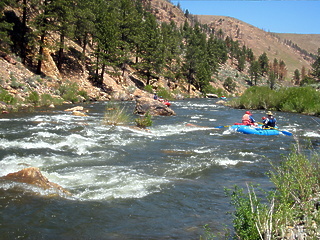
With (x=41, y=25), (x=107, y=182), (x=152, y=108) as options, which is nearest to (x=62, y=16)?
(x=41, y=25)

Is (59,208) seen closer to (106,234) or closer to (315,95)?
(106,234)

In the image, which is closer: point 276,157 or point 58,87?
point 276,157

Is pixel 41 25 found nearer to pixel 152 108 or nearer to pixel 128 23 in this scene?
pixel 152 108

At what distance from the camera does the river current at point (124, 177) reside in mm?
4445

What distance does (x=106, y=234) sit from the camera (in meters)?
4.19

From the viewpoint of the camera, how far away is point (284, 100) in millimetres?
25062

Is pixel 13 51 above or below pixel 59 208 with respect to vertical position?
above

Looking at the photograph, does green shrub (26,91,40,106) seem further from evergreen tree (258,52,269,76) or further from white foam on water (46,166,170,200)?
evergreen tree (258,52,269,76)

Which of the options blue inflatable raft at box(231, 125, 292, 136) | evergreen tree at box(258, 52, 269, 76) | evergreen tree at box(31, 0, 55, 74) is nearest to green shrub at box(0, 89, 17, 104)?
evergreen tree at box(31, 0, 55, 74)

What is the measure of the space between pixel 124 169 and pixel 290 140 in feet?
25.9

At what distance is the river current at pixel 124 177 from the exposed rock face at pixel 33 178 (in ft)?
0.54

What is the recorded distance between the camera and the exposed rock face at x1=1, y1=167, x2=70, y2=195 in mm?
5680

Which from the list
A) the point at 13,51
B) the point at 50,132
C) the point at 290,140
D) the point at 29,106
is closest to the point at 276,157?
the point at 290,140

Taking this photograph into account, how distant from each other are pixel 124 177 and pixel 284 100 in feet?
71.1
